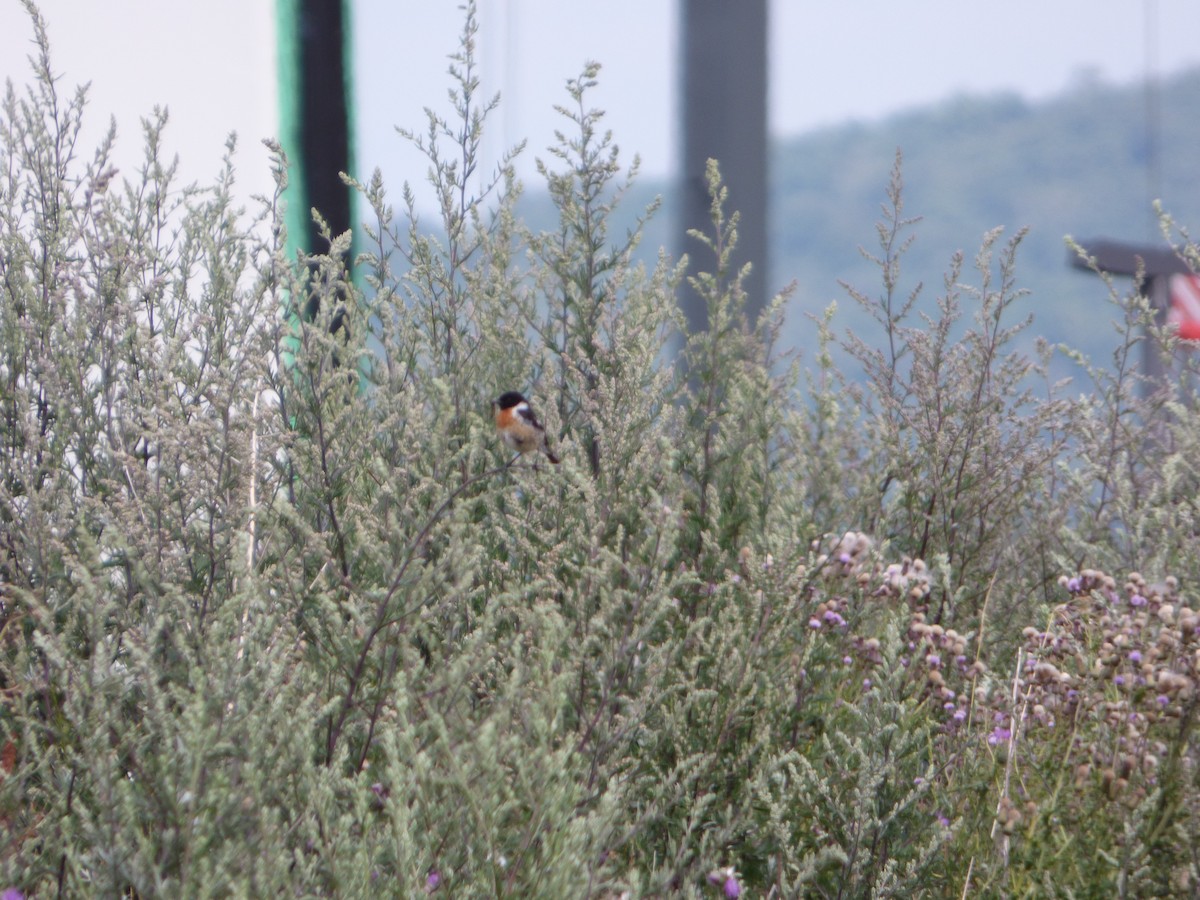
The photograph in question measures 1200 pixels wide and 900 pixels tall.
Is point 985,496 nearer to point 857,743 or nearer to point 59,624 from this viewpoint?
point 857,743

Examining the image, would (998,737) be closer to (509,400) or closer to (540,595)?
(540,595)

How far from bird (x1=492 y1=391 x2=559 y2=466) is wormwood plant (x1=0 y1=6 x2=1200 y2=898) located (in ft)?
0.26

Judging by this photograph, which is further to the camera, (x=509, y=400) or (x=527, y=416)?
(x=509, y=400)

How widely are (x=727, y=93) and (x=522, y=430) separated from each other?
2469 millimetres

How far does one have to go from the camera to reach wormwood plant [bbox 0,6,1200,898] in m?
1.88

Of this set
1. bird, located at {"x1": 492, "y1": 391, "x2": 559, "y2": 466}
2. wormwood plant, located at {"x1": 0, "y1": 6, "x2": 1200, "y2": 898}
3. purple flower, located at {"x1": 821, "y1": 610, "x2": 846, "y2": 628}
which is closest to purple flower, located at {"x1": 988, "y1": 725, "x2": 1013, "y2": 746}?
wormwood plant, located at {"x1": 0, "y1": 6, "x2": 1200, "y2": 898}

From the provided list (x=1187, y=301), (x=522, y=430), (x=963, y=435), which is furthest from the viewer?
(x=1187, y=301)

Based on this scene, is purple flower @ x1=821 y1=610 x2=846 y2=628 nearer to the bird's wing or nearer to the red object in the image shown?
the bird's wing

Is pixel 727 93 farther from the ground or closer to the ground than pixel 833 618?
farther from the ground

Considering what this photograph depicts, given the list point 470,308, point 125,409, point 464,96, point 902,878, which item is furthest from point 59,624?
point 902,878

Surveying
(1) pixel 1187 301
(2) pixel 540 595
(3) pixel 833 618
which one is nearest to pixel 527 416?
(2) pixel 540 595

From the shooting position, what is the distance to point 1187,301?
25.6 ft

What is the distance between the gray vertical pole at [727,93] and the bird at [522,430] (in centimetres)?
224

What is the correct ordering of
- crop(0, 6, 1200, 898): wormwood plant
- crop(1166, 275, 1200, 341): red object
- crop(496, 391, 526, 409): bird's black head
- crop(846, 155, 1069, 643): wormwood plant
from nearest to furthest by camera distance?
crop(0, 6, 1200, 898): wormwood plant, crop(496, 391, 526, 409): bird's black head, crop(846, 155, 1069, 643): wormwood plant, crop(1166, 275, 1200, 341): red object
